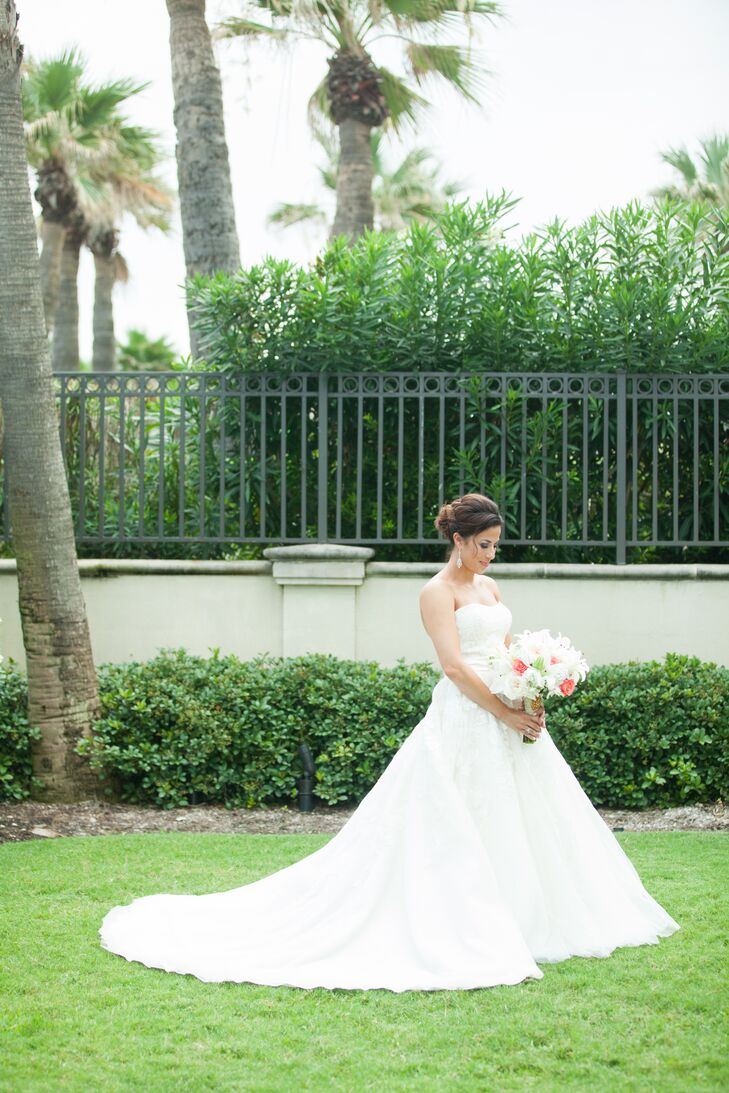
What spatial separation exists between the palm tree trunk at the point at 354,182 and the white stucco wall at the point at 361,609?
→ 8.38 meters

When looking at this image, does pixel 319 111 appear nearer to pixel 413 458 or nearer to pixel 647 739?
pixel 413 458

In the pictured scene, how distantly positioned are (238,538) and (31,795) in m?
2.44

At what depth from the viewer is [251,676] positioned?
7.95m

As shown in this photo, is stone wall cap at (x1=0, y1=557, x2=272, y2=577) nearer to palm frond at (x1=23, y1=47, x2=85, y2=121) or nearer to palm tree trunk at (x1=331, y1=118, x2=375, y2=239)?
palm tree trunk at (x1=331, y1=118, x2=375, y2=239)

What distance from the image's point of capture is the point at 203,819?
749 cm

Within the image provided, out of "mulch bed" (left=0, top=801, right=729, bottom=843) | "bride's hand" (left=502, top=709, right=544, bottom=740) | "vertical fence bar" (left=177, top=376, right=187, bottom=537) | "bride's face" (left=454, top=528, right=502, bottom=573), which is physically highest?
"vertical fence bar" (left=177, top=376, right=187, bottom=537)

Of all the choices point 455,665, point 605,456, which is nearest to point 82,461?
point 605,456

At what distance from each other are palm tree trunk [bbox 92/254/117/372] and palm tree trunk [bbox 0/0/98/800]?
59.5ft

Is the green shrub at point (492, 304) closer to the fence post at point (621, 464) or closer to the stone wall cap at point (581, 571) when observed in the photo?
the fence post at point (621, 464)

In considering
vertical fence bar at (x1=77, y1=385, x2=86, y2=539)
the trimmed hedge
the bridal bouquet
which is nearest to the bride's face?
the bridal bouquet

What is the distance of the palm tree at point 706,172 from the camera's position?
20359mm

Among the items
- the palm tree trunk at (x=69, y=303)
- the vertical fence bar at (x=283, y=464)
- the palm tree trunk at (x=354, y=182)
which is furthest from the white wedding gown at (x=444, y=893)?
the palm tree trunk at (x=69, y=303)

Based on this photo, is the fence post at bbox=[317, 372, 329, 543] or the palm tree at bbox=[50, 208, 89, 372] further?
the palm tree at bbox=[50, 208, 89, 372]

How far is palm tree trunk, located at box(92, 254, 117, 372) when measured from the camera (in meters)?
25.4
